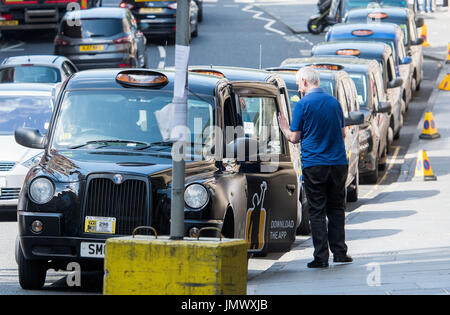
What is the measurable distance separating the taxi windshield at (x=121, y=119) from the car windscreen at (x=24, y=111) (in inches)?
206

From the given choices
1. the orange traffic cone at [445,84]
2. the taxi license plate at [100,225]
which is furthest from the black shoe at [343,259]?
the orange traffic cone at [445,84]

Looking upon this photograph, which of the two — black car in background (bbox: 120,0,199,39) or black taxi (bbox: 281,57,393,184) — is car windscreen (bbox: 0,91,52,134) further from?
black car in background (bbox: 120,0,199,39)

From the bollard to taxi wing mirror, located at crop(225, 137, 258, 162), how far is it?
2.49m

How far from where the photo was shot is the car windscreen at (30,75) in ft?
69.2

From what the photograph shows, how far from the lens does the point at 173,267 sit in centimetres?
749

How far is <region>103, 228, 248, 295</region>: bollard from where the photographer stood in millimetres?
7434

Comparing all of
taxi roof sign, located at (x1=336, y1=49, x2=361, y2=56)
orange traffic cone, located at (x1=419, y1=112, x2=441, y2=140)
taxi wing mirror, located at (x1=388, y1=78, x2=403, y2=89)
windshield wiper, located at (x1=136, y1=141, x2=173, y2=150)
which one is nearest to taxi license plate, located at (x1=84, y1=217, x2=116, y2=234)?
windshield wiper, located at (x1=136, y1=141, x2=173, y2=150)

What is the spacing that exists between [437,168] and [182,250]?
13.1 m

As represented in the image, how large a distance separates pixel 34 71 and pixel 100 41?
23.7 ft

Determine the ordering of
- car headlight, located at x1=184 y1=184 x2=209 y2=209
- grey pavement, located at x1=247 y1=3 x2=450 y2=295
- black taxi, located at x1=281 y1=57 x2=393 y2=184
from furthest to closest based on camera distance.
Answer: black taxi, located at x1=281 y1=57 x2=393 y2=184 < car headlight, located at x1=184 y1=184 x2=209 y2=209 < grey pavement, located at x1=247 y1=3 x2=450 y2=295

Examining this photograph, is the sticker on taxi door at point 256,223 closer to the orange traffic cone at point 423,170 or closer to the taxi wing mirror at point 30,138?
the taxi wing mirror at point 30,138

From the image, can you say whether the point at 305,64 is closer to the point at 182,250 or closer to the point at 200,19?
the point at 182,250
